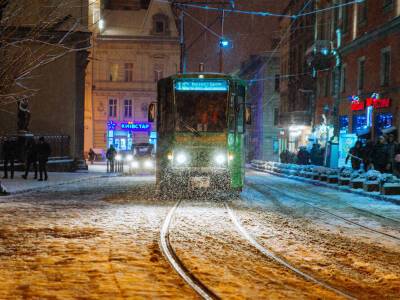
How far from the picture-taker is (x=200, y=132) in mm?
17688

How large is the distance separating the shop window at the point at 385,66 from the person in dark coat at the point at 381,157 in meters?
9.23

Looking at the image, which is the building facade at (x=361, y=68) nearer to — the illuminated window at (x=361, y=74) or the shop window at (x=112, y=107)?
the illuminated window at (x=361, y=74)

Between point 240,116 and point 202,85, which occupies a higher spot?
point 202,85

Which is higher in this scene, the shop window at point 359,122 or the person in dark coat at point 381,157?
the shop window at point 359,122

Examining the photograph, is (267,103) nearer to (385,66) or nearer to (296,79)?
(296,79)

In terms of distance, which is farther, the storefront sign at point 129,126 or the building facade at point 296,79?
the storefront sign at point 129,126

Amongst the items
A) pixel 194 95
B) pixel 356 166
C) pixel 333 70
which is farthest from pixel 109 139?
pixel 194 95

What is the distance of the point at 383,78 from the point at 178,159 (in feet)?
59.3

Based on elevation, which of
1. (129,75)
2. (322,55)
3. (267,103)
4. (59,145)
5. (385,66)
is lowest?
(59,145)

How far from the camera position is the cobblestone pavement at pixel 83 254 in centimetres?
621

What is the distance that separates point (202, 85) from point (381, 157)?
28.3 ft

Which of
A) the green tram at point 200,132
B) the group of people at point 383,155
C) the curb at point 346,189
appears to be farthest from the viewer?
the group of people at point 383,155

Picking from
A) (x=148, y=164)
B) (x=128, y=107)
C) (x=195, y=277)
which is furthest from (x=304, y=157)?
(x=195, y=277)

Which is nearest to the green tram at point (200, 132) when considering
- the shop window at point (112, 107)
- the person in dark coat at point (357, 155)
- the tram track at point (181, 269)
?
the tram track at point (181, 269)
